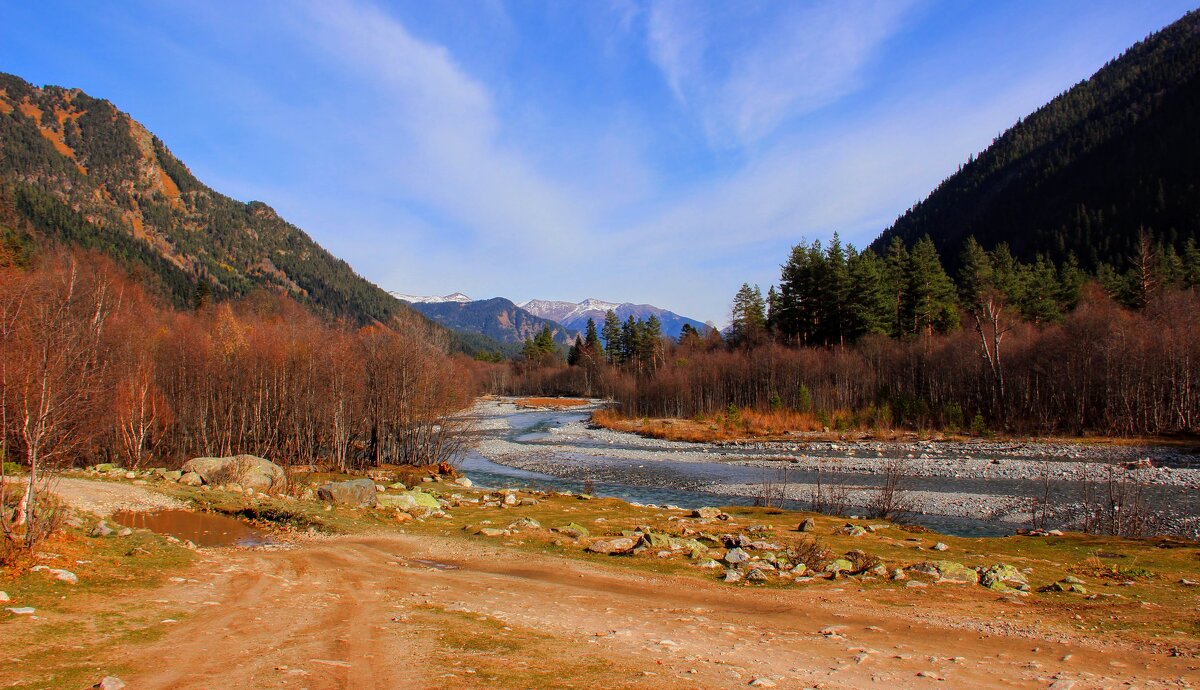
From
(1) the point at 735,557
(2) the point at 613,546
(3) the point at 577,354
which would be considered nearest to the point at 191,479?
(2) the point at 613,546

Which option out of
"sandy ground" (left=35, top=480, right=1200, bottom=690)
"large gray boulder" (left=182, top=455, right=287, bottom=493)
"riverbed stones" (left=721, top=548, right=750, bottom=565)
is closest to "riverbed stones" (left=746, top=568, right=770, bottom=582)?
"sandy ground" (left=35, top=480, right=1200, bottom=690)

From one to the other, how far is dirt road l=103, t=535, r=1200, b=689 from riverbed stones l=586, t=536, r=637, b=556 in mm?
2852

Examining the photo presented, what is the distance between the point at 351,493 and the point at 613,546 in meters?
11.4

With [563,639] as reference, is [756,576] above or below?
below

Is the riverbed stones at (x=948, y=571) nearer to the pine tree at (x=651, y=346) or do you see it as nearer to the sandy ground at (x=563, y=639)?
the sandy ground at (x=563, y=639)

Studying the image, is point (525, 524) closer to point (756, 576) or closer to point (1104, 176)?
point (756, 576)

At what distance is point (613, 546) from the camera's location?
1712cm

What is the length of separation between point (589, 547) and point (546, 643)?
841cm

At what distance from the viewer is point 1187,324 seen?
4544 centimetres

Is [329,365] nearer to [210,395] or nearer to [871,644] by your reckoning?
[210,395]

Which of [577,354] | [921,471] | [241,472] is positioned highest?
[577,354]

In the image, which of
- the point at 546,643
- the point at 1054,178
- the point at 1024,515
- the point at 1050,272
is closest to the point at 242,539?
the point at 546,643

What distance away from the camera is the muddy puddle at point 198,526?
55.1ft

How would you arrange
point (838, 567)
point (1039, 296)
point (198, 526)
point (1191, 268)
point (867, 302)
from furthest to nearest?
point (1039, 296) < point (867, 302) < point (1191, 268) < point (198, 526) < point (838, 567)
